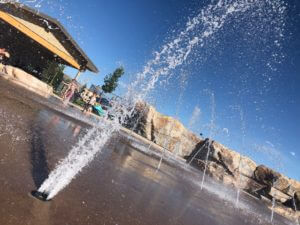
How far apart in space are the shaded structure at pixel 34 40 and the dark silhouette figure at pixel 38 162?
15.3 metres

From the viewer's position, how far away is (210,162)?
Answer: 80.3ft

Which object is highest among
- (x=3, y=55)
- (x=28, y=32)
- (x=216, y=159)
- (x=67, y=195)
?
(x=28, y=32)

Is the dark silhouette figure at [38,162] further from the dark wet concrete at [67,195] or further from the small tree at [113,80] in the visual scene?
the small tree at [113,80]

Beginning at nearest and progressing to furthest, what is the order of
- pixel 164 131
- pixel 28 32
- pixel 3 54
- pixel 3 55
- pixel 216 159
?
pixel 3 54
pixel 3 55
pixel 28 32
pixel 216 159
pixel 164 131

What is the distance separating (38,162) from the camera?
3.56 meters

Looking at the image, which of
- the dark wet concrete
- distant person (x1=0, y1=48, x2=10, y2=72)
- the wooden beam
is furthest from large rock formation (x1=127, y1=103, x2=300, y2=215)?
the dark wet concrete

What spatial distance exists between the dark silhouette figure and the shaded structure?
50.3ft

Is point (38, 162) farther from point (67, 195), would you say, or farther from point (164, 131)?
point (164, 131)

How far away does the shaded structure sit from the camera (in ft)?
58.3

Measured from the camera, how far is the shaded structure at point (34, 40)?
1776 centimetres

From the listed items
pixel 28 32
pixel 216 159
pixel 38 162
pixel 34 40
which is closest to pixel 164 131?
pixel 216 159

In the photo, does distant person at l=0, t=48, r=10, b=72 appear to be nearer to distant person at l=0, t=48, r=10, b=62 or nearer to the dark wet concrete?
distant person at l=0, t=48, r=10, b=62

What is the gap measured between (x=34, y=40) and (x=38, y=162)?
56.4 ft

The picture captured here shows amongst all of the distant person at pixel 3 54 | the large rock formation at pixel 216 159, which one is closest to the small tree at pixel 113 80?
the large rock formation at pixel 216 159
